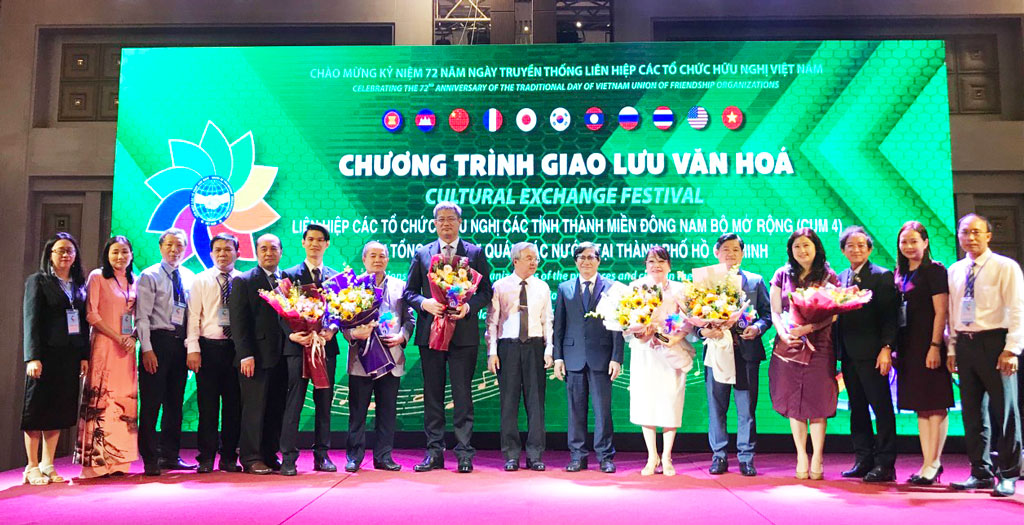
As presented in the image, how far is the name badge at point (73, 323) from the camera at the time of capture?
13.8 feet

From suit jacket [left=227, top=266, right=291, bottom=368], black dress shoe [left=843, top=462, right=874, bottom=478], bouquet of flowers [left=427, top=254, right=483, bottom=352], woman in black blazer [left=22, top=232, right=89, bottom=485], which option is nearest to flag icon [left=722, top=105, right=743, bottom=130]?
bouquet of flowers [left=427, top=254, right=483, bottom=352]

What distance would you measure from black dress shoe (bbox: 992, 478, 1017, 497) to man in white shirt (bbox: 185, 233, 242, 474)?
4.09 meters

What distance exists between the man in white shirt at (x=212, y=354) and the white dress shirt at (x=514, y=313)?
1572mm

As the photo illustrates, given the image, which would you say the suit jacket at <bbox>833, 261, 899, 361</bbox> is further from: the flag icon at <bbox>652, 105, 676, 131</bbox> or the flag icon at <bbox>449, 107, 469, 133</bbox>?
the flag icon at <bbox>449, 107, 469, 133</bbox>

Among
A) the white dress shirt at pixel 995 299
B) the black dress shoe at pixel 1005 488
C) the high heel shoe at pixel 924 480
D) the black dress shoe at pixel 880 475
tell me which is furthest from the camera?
the black dress shoe at pixel 880 475

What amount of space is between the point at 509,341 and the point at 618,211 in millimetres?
A: 1625

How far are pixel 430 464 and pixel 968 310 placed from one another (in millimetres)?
3104

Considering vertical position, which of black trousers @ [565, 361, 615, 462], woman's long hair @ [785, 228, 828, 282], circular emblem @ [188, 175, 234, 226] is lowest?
black trousers @ [565, 361, 615, 462]

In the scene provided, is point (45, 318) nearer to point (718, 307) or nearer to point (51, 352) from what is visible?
point (51, 352)

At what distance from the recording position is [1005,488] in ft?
11.9

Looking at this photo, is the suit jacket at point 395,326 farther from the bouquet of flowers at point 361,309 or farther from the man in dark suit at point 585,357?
the man in dark suit at point 585,357

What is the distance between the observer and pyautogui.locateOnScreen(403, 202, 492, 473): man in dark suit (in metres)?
4.49

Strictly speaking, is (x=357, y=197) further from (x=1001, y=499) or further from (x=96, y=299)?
(x=1001, y=499)

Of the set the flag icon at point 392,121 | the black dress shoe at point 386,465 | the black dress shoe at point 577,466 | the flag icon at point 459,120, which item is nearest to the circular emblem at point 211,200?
the flag icon at point 392,121
